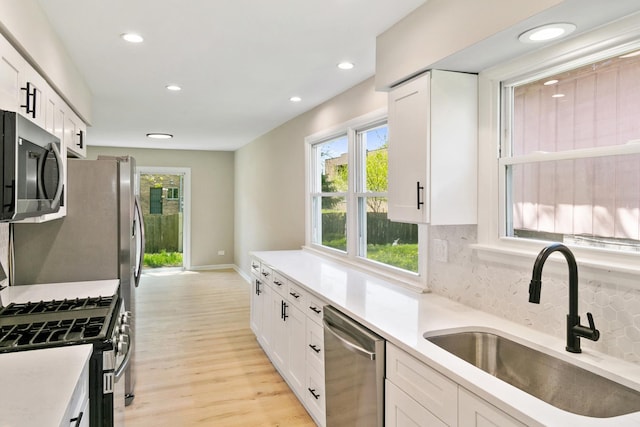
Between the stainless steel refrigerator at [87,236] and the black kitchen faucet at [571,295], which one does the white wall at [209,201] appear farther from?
the black kitchen faucet at [571,295]

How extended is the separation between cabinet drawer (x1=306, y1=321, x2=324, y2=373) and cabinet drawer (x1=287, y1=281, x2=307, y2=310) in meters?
0.17

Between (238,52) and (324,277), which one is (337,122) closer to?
(238,52)

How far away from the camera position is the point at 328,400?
2379 millimetres

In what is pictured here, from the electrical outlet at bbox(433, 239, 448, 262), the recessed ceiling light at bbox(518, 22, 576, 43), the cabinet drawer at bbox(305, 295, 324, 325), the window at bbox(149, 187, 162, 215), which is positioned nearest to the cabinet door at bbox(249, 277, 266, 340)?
the cabinet drawer at bbox(305, 295, 324, 325)

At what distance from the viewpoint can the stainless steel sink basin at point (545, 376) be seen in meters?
1.41

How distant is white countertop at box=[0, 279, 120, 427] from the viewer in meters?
1.18

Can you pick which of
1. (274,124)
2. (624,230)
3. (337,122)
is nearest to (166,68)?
(337,122)

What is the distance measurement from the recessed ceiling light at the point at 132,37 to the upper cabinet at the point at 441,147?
1.66 metres

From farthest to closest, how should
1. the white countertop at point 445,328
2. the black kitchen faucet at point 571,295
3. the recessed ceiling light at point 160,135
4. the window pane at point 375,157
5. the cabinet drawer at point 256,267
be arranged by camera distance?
the recessed ceiling light at point 160,135, the cabinet drawer at point 256,267, the window pane at point 375,157, the black kitchen faucet at point 571,295, the white countertop at point 445,328

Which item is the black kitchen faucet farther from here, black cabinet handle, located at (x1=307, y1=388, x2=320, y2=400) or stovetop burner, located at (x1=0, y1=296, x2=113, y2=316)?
stovetop burner, located at (x1=0, y1=296, x2=113, y2=316)

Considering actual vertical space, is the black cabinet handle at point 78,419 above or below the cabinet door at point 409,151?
below

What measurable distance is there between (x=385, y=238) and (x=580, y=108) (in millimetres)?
1782

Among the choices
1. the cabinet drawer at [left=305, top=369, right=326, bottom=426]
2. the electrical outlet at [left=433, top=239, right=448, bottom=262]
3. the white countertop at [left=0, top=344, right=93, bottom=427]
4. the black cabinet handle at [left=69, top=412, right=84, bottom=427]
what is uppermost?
the electrical outlet at [left=433, top=239, right=448, bottom=262]

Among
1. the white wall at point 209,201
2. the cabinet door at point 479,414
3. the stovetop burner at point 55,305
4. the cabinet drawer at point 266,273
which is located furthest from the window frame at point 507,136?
the white wall at point 209,201
